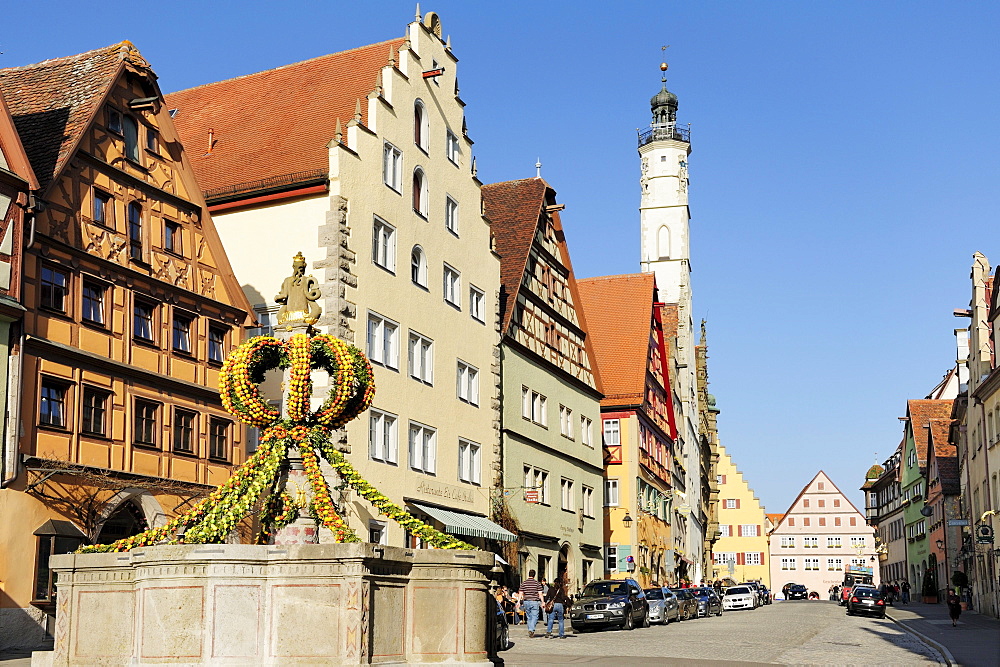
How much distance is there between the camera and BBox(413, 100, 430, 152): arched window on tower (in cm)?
3647

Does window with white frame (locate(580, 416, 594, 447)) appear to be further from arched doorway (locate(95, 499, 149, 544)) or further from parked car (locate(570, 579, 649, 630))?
arched doorway (locate(95, 499, 149, 544))

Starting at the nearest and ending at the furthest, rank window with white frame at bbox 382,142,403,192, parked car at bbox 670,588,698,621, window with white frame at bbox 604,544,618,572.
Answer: window with white frame at bbox 382,142,403,192, parked car at bbox 670,588,698,621, window with white frame at bbox 604,544,618,572

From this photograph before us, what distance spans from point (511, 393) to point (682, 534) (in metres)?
34.1

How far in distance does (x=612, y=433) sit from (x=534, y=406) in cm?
1259

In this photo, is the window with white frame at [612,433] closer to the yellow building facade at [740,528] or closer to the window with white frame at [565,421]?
the window with white frame at [565,421]

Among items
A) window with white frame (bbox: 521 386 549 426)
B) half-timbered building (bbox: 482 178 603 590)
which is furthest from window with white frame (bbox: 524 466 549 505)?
window with white frame (bbox: 521 386 549 426)

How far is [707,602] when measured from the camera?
4884cm

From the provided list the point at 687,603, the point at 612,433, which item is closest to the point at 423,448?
the point at 687,603

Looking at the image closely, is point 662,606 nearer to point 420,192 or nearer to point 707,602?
point 707,602

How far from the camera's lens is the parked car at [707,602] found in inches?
1902

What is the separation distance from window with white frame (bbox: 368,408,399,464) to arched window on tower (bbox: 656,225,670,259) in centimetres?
7017

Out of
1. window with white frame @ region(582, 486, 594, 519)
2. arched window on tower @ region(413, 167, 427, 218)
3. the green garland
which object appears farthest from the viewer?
window with white frame @ region(582, 486, 594, 519)

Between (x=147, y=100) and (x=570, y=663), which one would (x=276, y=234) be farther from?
(x=570, y=663)

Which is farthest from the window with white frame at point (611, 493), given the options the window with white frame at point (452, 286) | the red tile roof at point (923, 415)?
the red tile roof at point (923, 415)
